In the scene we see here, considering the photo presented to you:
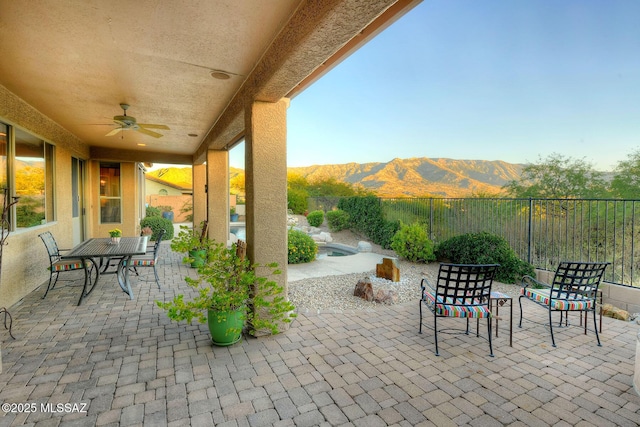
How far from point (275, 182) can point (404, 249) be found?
4.60 metres

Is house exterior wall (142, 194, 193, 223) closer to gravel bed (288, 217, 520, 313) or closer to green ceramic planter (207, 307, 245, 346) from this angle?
gravel bed (288, 217, 520, 313)

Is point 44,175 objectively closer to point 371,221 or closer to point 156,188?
point 371,221

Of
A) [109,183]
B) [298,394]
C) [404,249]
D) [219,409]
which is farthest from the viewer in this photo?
[109,183]

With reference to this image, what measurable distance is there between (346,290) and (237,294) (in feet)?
7.57

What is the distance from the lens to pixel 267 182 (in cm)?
322

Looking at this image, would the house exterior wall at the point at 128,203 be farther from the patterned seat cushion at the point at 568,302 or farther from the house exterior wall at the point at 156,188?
the house exterior wall at the point at 156,188

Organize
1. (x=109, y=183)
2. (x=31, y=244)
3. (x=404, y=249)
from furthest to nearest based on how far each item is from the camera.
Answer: (x=109, y=183) → (x=404, y=249) → (x=31, y=244)

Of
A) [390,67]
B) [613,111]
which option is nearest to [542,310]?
[613,111]

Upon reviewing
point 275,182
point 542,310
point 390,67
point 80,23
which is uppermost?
point 390,67

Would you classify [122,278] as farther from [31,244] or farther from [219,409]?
[219,409]

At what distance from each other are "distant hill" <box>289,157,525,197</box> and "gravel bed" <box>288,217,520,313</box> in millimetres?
10646

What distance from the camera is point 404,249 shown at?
22.8 ft

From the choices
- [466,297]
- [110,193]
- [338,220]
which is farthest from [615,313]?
[110,193]

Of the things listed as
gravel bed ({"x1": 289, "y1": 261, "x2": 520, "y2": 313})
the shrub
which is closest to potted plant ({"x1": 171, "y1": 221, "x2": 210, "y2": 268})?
gravel bed ({"x1": 289, "y1": 261, "x2": 520, "y2": 313})
